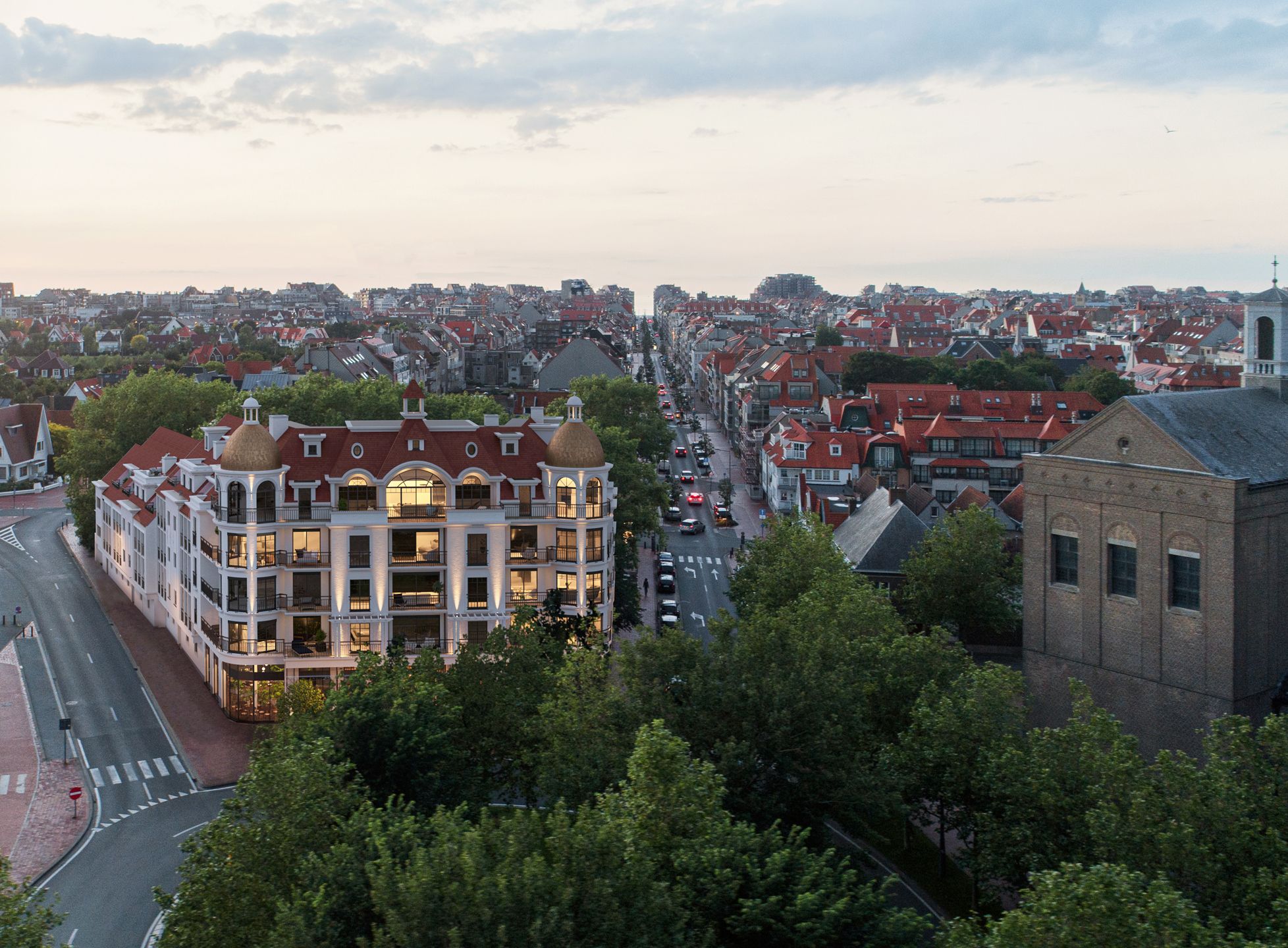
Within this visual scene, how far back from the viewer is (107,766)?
5238cm

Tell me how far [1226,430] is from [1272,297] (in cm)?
902

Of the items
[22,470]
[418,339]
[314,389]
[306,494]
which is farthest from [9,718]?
[418,339]

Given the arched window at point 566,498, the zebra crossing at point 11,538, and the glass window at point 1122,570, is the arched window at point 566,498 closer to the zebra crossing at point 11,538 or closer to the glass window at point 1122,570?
the glass window at point 1122,570

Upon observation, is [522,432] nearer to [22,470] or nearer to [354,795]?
[354,795]

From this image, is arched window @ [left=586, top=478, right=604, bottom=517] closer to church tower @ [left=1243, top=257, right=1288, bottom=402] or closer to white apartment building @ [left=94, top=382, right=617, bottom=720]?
white apartment building @ [left=94, top=382, right=617, bottom=720]

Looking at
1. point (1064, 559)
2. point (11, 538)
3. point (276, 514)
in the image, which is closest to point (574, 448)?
point (276, 514)

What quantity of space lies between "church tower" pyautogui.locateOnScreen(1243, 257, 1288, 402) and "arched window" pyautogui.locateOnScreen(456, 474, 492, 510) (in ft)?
111

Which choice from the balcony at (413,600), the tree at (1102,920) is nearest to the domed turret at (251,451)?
the balcony at (413,600)

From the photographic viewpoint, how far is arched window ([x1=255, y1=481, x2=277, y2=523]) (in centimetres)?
5731

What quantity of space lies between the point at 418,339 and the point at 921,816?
162 metres

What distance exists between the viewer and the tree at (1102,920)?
77.0 ft

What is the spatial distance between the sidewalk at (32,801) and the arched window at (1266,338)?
166 feet

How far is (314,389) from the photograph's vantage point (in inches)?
3617

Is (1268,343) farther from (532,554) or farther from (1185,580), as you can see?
(532,554)
